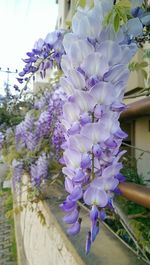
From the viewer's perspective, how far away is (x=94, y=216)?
0.62 m

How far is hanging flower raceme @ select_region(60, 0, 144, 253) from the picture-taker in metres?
0.64

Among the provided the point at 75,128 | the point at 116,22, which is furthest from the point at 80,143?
the point at 116,22

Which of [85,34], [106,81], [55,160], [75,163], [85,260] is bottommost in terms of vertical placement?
[85,260]

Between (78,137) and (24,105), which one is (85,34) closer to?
(78,137)

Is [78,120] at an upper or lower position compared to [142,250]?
upper

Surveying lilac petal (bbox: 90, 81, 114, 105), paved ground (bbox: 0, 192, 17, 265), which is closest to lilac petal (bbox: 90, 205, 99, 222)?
lilac petal (bbox: 90, 81, 114, 105)

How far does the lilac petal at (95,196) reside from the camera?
2.09ft

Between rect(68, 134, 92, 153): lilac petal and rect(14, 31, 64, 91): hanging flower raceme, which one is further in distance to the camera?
rect(14, 31, 64, 91): hanging flower raceme

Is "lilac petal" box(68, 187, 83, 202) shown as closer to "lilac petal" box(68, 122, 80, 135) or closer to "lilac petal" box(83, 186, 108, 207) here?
"lilac petal" box(83, 186, 108, 207)

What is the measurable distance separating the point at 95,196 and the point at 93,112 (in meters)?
0.17

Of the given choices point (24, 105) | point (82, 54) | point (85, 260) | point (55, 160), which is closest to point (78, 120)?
point (82, 54)

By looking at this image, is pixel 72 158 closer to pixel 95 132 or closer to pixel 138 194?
pixel 95 132

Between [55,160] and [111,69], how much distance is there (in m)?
1.76

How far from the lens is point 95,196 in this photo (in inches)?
25.2
